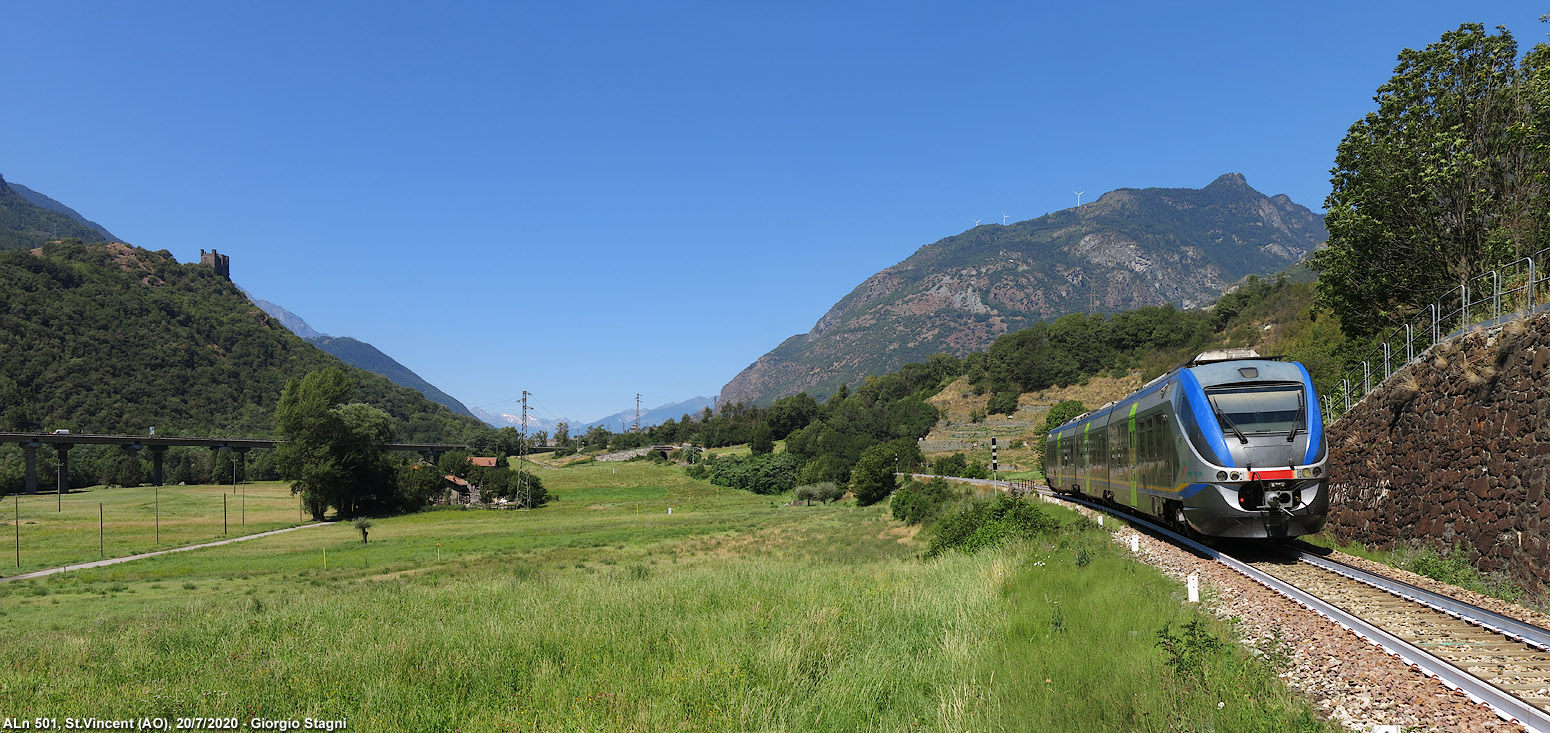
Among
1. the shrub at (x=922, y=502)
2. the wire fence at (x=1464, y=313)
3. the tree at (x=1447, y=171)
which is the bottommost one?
the shrub at (x=922, y=502)

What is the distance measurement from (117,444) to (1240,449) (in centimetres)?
15709

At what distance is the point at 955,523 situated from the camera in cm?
3262

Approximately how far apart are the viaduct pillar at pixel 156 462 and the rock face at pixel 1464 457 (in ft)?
486

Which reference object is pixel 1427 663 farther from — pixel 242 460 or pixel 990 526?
pixel 242 460

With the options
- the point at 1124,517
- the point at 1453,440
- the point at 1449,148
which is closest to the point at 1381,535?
the point at 1453,440

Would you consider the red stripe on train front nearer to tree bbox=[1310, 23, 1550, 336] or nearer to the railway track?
the railway track

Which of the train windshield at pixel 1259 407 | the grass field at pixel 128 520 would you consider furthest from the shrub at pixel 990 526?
the grass field at pixel 128 520

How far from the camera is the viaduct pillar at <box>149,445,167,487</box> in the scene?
4656 inches

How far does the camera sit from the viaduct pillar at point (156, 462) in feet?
388

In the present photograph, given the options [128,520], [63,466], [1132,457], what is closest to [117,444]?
[63,466]

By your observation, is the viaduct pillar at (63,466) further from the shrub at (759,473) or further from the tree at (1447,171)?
the tree at (1447,171)

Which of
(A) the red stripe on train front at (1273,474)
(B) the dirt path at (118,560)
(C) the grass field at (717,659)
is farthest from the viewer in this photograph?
(B) the dirt path at (118,560)

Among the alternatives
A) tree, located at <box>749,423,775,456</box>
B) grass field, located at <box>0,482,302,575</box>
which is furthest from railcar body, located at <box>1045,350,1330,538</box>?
tree, located at <box>749,423,775,456</box>

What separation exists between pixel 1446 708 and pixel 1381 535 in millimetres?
12214
